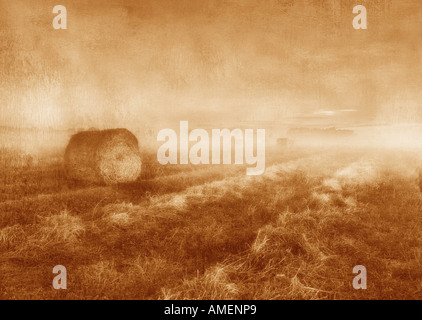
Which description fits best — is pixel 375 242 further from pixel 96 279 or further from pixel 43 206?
pixel 43 206

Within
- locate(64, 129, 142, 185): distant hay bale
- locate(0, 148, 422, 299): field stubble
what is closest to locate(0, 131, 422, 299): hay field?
locate(0, 148, 422, 299): field stubble

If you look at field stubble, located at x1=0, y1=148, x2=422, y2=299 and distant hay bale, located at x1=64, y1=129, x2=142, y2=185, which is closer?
field stubble, located at x1=0, y1=148, x2=422, y2=299

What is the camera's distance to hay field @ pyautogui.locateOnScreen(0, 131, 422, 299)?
4.84m

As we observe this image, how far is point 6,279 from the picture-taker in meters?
4.97

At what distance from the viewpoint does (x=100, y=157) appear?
498 inches

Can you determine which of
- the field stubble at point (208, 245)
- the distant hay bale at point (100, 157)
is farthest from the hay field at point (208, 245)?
the distant hay bale at point (100, 157)

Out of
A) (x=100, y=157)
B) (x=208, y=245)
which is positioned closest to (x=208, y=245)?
(x=208, y=245)

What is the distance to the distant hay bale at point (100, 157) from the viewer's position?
499 inches

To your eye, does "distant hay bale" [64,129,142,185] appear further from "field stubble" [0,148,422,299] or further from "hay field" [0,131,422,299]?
"field stubble" [0,148,422,299]

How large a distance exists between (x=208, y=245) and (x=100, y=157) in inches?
307

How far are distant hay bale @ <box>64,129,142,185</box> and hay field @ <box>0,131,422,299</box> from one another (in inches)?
59.6

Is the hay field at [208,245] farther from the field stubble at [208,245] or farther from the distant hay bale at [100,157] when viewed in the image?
the distant hay bale at [100,157]
